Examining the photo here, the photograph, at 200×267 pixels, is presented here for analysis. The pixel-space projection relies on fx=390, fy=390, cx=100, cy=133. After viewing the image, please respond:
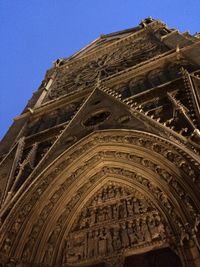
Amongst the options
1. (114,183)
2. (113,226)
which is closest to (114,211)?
(113,226)

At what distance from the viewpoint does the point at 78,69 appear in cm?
1673

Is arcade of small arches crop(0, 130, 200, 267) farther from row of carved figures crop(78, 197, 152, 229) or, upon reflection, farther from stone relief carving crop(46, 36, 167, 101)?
stone relief carving crop(46, 36, 167, 101)

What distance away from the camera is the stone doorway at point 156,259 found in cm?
586

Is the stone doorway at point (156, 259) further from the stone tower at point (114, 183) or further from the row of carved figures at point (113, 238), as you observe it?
the row of carved figures at point (113, 238)

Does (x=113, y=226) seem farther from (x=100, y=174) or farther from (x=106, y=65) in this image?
(x=106, y=65)

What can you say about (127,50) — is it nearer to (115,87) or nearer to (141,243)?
(115,87)

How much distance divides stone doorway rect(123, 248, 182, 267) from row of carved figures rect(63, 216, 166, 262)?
0.68 ft

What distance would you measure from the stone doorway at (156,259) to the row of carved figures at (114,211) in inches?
34.6

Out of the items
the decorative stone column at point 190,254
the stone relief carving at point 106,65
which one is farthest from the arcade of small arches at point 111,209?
the stone relief carving at point 106,65

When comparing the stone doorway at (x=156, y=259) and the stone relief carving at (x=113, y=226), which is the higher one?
the stone relief carving at (x=113, y=226)

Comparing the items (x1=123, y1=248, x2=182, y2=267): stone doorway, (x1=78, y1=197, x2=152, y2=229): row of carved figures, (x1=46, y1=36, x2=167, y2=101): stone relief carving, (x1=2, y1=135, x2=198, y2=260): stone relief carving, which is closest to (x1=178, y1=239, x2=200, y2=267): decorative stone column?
(x1=123, y1=248, x2=182, y2=267): stone doorway

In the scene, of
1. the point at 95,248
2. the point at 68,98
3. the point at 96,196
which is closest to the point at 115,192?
the point at 96,196

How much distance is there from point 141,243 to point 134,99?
399cm

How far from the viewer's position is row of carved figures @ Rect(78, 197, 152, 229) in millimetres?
6930
